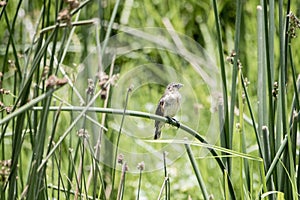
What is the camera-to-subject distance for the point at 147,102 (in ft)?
7.80

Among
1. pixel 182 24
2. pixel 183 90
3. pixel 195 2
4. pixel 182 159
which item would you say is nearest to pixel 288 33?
pixel 183 90

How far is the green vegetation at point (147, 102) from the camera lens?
89 cm

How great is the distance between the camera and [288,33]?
3.41ft

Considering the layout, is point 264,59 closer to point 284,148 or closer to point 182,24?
point 284,148

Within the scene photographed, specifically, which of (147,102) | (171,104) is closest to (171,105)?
(171,104)

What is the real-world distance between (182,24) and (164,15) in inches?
3.0

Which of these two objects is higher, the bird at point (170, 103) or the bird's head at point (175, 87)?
the bird's head at point (175, 87)

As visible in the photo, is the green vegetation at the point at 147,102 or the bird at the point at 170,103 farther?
the bird at the point at 170,103

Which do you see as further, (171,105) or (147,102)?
(147,102)

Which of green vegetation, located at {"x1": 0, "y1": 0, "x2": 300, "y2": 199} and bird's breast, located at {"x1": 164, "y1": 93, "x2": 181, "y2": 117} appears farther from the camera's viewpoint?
bird's breast, located at {"x1": 164, "y1": 93, "x2": 181, "y2": 117}

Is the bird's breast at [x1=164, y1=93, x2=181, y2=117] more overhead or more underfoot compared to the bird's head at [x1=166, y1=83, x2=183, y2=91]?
more underfoot

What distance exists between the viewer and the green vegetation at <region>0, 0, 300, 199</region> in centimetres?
89

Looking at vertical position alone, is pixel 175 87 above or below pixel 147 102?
above

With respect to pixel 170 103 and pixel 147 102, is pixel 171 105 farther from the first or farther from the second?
pixel 147 102
